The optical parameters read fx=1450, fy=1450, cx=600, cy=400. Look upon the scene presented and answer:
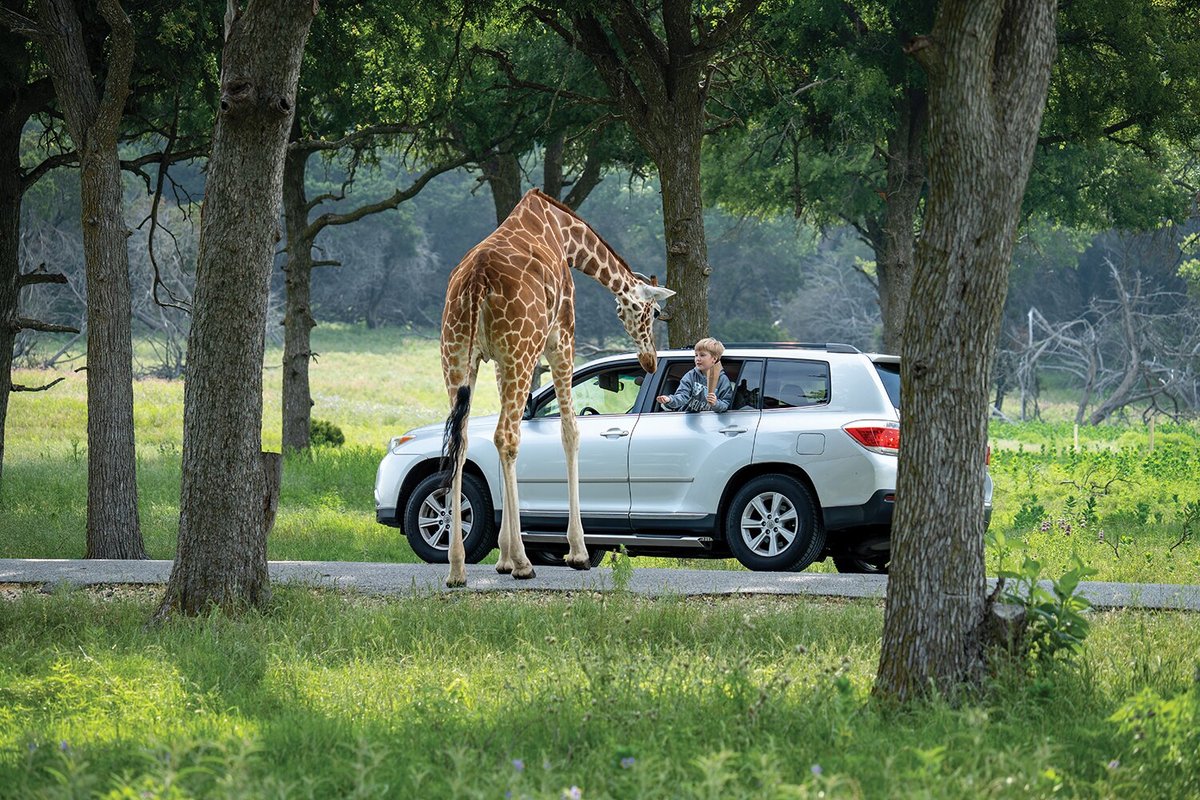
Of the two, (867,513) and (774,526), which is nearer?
(867,513)

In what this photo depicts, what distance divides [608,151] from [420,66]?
14.2 ft

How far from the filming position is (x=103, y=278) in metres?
13.4

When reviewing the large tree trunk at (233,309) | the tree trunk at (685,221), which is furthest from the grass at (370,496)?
the large tree trunk at (233,309)

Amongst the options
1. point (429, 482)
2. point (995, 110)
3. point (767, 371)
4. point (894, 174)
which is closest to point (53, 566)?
point (429, 482)

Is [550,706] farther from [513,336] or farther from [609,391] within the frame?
[609,391]

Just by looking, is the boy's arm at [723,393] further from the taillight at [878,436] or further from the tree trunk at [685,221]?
the tree trunk at [685,221]

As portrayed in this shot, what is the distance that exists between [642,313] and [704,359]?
3.32 ft

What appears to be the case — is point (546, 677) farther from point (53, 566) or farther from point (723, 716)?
point (53, 566)

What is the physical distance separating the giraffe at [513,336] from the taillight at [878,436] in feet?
6.53

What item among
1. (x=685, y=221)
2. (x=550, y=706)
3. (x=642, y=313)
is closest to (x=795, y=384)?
(x=642, y=313)

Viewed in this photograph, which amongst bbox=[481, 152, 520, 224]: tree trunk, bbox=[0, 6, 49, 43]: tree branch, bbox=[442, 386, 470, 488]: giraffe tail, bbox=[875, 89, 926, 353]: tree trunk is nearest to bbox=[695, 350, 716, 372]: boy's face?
bbox=[442, 386, 470, 488]: giraffe tail

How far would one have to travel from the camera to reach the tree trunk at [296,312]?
24.0 m

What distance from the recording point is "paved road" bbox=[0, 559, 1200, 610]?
9891 millimetres

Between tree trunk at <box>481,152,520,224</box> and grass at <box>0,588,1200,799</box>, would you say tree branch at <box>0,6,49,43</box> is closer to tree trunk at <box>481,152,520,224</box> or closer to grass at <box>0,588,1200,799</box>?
grass at <box>0,588,1200,799</box>
